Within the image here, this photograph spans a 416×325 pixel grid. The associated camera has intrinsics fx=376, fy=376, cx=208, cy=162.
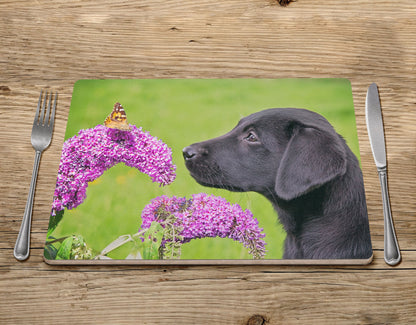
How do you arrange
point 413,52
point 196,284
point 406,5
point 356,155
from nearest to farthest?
point 196,284 < point 356,155 < point 413,52 < point 406,5

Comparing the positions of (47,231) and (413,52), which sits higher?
(413,52)

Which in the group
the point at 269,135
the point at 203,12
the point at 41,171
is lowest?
the point at 41,171

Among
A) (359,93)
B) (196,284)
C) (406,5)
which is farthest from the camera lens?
(406,5)

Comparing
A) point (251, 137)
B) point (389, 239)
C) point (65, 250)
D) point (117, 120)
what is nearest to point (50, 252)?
point (65, 250)

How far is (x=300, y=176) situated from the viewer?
2.76 ft

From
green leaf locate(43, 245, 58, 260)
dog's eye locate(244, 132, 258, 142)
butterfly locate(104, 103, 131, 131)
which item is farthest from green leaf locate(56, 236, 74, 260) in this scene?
dog's eye locate(244, 132, 258, 142)

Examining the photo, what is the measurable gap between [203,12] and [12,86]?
0.65m

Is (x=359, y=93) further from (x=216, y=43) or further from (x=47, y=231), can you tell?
(x=47, y=231)

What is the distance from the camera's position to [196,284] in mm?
826

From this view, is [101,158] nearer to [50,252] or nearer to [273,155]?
[50,252]

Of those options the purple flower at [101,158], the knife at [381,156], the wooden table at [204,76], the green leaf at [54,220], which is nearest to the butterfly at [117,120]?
the purple flower at [101,158]

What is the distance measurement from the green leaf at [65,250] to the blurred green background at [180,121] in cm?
2

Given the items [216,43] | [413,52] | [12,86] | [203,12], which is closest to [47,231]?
[12,86]

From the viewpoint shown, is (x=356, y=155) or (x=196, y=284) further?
(x=356, y=155)
